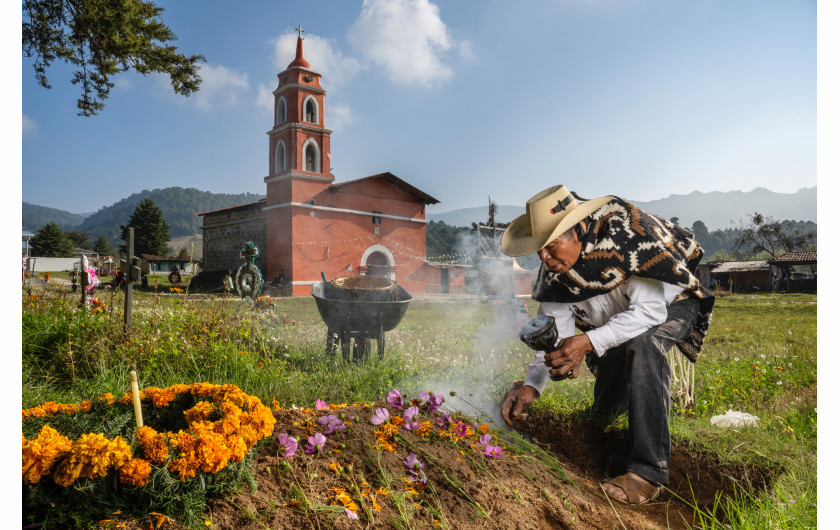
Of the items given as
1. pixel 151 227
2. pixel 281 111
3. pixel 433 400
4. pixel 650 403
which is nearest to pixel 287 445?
pixel 433 400

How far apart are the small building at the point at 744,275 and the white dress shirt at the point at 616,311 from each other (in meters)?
21.3

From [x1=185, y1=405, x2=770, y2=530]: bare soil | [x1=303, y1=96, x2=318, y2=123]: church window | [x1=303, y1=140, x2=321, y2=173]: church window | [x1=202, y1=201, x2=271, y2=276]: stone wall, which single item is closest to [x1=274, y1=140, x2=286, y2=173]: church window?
[x1=303, y1=140, x2=321, y2=173]: church window

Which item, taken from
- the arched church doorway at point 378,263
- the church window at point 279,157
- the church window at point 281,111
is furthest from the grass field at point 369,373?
the arched church doorway at point 378,263

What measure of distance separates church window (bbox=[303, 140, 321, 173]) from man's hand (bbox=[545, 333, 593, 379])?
6694 millimetres

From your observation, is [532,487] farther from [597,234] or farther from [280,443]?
[597,234]

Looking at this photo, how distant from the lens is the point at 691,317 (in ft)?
7.87

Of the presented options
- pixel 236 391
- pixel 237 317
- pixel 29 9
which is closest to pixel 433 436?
pixel 236 391

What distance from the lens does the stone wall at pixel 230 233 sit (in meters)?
10.6

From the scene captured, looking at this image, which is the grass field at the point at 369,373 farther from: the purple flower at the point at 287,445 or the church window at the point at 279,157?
the church window at the point at 279,157

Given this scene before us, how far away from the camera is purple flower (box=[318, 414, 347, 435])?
1.92 meters

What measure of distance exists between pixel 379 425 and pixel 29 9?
5.75 meters

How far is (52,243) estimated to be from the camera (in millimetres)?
5613

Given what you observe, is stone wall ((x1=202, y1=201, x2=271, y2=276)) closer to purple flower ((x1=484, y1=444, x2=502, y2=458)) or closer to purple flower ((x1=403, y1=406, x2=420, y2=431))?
purple flower ((x1=403, y1=406, x2=420, y2=431))

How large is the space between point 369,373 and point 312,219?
5137 mm
